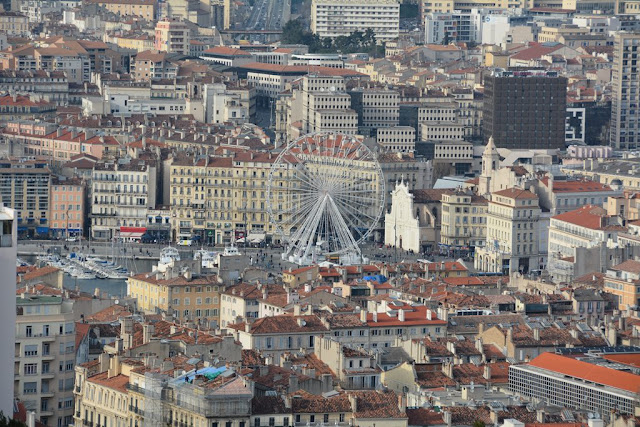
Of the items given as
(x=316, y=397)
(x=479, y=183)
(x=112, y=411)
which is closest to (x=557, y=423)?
(x=316, y=397)

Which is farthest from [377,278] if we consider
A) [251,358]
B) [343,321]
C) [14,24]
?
[14,24]

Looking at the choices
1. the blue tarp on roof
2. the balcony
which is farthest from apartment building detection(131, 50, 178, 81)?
the balcony

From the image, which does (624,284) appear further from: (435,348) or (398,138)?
(398,138)

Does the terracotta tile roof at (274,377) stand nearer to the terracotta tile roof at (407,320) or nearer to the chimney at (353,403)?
the chimney at (353,403)

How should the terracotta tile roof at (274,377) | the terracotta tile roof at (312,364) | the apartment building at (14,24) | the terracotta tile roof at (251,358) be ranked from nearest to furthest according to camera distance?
the terracotta tile roof at (274,377), the terracotta tile roof at (312,364), the terracotta tile roof at (251,358), the apartment building at (14,24)

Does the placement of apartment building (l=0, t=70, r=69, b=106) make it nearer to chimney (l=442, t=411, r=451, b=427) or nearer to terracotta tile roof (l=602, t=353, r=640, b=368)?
terracotta tile roof (l=602, t=353, r=640, b=368)

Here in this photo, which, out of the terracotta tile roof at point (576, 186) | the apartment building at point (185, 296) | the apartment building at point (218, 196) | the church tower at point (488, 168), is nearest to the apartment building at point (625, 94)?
the church tower at point (488, 168)
